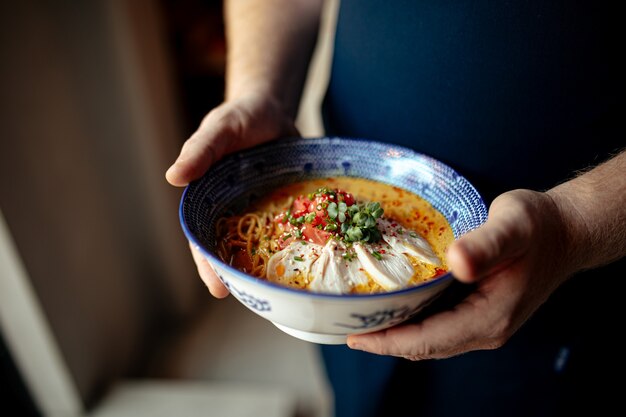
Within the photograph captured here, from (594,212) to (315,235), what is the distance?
1.67ft

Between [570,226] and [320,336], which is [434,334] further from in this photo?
[570,226]

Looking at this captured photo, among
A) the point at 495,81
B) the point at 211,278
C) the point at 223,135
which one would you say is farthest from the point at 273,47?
the point at 211,278

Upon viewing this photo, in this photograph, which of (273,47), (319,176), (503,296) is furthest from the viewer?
(273,47)

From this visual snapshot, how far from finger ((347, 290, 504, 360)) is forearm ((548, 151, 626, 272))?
22 centimetres

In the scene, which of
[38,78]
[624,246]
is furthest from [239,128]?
[38,78]

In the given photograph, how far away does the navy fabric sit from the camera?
3.30ft

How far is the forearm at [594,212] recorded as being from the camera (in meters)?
0.91

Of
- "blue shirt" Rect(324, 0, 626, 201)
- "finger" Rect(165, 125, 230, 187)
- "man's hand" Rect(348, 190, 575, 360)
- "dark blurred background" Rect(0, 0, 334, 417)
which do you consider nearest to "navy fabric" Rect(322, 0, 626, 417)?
"blue shirt" Rect(324, 0, 626, 201)

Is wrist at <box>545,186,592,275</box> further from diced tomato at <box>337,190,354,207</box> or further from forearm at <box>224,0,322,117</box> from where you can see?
forearm at <box>224,0,322,117</box>

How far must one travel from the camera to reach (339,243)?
96cm

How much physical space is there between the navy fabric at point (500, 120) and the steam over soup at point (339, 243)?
181mm

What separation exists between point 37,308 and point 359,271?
4.27 feet

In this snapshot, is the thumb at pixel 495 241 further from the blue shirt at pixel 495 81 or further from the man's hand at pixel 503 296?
the blue shirt at pixel 495 81

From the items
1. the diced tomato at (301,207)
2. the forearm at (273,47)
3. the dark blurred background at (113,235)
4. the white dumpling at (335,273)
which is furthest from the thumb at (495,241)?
the dark blurred background at (113,235)
